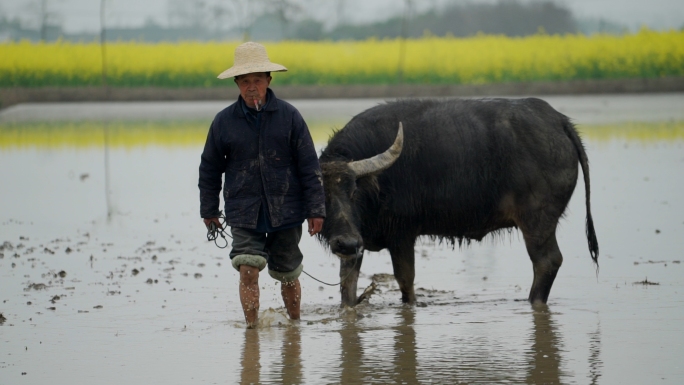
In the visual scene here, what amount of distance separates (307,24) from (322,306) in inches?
1601

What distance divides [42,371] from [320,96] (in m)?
25.8

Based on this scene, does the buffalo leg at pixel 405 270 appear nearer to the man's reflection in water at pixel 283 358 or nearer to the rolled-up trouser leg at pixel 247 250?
the man's reflection in water at pixel 283 358

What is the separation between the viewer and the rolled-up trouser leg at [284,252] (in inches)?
259

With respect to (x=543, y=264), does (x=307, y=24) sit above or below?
above

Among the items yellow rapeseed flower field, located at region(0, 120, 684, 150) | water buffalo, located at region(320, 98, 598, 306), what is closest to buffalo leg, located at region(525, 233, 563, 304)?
water buffalo, located at region(320, 98, 598, 306)

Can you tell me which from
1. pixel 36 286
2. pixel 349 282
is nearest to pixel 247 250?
pixel 349 282

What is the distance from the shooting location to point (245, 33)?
41750mm

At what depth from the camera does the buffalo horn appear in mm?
7062

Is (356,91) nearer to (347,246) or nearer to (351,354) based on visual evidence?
(347,246)

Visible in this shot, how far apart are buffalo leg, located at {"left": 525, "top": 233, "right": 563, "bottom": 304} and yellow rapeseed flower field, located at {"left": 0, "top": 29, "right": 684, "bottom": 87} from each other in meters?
26.3

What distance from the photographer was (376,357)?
228 inches

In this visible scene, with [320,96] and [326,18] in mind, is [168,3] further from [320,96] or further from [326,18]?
[320,96]

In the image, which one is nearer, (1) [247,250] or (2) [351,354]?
(2) [351,354]

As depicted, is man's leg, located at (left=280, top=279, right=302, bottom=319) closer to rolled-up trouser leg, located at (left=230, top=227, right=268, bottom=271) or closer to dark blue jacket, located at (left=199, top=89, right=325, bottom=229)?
rolled-up trouser leg, located at (left=230, top=227, right=268, bottom=271)
